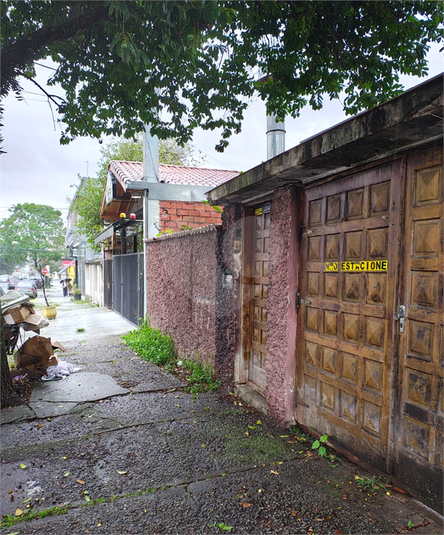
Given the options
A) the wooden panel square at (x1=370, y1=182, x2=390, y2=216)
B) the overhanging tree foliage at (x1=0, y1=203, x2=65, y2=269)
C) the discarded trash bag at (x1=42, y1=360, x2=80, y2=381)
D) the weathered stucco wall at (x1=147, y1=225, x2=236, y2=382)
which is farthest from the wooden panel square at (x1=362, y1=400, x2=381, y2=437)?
the overhanging tree foliage at (x1=0, y1=203, x2=65, y2=269)

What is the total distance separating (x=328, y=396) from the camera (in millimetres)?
3328

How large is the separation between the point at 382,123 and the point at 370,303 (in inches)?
51.4

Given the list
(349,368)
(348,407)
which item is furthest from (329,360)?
(348,407)

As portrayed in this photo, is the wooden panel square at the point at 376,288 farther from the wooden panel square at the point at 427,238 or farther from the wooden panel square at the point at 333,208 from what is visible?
the wooden panel square at the point at 333,208

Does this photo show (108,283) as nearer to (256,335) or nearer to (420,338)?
(256,335)

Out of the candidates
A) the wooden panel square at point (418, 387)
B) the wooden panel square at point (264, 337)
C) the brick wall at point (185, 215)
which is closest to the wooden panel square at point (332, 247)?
the wooden panel square at point (418, 387)

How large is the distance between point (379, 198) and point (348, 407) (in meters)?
1.69

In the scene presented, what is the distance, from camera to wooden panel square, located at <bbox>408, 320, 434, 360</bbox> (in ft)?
7.89

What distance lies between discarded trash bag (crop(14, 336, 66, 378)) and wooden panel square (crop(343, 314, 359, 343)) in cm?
435

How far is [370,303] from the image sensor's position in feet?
9.49

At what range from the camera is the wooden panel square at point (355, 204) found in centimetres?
303

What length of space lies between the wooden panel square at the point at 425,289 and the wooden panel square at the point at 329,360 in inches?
37.4

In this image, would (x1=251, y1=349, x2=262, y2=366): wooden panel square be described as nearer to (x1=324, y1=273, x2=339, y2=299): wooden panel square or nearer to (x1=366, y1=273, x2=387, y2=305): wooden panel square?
(x1=324, y1=273, x2=339, y2=299): wooden panel square

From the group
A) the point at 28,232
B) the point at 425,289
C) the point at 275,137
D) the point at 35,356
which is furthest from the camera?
the point at 28,232
